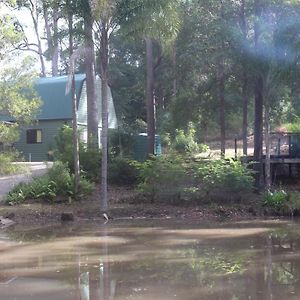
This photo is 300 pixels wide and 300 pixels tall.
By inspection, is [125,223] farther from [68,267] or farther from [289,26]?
[289,26]

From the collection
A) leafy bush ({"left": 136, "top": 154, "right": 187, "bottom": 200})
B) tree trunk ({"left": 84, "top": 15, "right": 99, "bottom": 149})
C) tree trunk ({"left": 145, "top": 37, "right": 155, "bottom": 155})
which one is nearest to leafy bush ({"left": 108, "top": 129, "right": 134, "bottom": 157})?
tree trunk ({"left": 84, "top": 15, "right": 99, "bottom": 149})

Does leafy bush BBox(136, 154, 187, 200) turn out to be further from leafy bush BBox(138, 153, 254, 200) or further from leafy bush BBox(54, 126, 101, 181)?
leafy bush BBox(54, 126, 101, 181)

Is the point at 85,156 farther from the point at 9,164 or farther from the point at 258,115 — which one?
the point at 258,115

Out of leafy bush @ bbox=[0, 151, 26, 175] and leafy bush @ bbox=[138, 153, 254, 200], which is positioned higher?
leafy bush @ bbox=[0, 151, 26, 175]

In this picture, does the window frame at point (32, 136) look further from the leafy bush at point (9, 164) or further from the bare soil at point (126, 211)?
the leafy bush at point (9, 164)

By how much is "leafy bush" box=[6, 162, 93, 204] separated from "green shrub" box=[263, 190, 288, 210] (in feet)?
23.2

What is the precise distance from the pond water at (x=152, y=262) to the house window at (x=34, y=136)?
20.4 meters

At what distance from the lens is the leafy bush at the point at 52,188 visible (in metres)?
21.5

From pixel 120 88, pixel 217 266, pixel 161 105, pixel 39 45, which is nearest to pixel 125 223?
pixel 217 266

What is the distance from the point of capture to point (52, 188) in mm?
21703

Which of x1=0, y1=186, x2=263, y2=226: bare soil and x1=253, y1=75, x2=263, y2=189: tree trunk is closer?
x1=0, y1=186, x2=263, y2=226: bare soil

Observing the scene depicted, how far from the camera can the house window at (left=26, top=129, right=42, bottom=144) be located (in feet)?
123

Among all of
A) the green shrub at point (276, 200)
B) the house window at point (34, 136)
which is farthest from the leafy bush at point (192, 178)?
the house window at point (34, 136)

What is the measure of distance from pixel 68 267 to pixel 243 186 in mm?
11324
